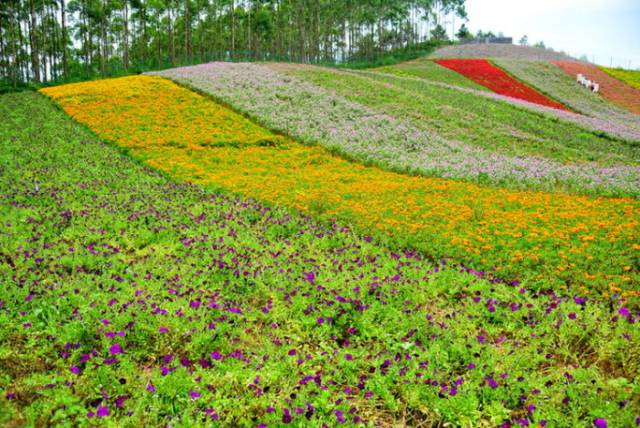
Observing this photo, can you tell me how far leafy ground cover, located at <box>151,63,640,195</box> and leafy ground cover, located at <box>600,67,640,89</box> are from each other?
98.9 feet

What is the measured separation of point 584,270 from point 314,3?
260ft

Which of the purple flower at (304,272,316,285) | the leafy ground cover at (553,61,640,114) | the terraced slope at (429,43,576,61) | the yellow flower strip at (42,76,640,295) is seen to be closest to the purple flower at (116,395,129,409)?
the purple flower at (304,272,316,285)

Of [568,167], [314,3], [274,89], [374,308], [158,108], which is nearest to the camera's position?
[374,308]

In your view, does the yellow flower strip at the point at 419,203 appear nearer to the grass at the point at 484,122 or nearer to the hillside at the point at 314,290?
the hillside at the point at 314,290

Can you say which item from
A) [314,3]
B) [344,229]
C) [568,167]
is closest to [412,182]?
[344,229]

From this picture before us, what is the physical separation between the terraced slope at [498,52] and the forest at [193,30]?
14.4 meters

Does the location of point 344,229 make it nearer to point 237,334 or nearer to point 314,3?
point 237,334

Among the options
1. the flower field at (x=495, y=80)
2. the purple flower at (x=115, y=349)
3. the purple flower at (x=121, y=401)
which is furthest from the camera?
the flower field at (x=495, y=80)

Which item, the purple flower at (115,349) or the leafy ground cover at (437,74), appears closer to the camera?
the purple flower at (115,349)

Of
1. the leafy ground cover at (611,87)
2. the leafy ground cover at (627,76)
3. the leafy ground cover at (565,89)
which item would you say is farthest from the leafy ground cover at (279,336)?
the leafy ground cover at (627,76)

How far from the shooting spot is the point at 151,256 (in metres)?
8.36

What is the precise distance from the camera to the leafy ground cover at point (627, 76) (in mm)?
52381

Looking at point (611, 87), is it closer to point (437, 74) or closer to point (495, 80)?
point (495, 80)

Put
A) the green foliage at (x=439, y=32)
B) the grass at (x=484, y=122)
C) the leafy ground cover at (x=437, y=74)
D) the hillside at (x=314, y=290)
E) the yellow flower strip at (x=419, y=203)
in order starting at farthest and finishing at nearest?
the green foliage at (x=439, y=32) < the leafy ground cover at (x=437, y=74) < the grass at (x=484, y=122) < the yellow flower strip at (x=419, y=203) < the hillside at (x=314, y=290)
